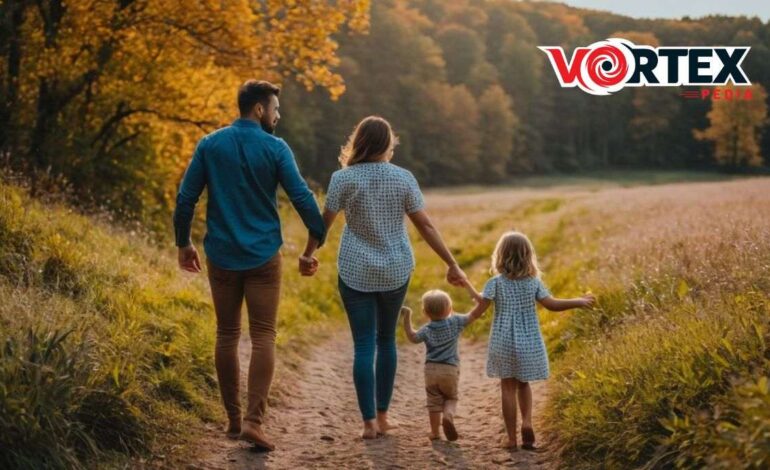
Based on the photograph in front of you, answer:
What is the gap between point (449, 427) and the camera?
6.19 m

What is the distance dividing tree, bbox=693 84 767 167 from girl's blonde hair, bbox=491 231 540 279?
2577 inches

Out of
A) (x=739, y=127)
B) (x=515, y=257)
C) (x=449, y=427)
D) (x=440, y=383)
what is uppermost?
(x=739, y=127)

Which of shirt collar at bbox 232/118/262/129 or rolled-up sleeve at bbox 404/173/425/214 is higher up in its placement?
shirt collar at bbox 232/118/262/129

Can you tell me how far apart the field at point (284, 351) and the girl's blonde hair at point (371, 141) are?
84.9 inches

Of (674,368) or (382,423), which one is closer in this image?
(674,368)

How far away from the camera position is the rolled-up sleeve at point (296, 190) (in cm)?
571

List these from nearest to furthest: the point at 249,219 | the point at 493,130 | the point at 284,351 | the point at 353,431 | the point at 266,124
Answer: the point at 249,219
the point at 266,124
the point at 353,431
the point at 284,351
the point at 493,130

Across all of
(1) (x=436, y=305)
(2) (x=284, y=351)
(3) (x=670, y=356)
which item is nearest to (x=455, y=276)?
(1) (x=436, y=305)

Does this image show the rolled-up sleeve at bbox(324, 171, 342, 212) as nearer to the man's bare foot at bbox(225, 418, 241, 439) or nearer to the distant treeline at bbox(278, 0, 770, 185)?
the man's bare foot at bbox(225, 418, 241, 439)

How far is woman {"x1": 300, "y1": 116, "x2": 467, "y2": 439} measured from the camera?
5969 millimetres

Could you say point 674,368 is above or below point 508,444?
above

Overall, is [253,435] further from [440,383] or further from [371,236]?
[371,236]

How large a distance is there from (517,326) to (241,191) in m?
2.27

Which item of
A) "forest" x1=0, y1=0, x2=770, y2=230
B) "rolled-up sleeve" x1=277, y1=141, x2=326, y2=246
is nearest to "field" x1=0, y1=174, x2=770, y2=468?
"rolled-up sleeve" x1=277, y1=141, x2=326, y2=246
